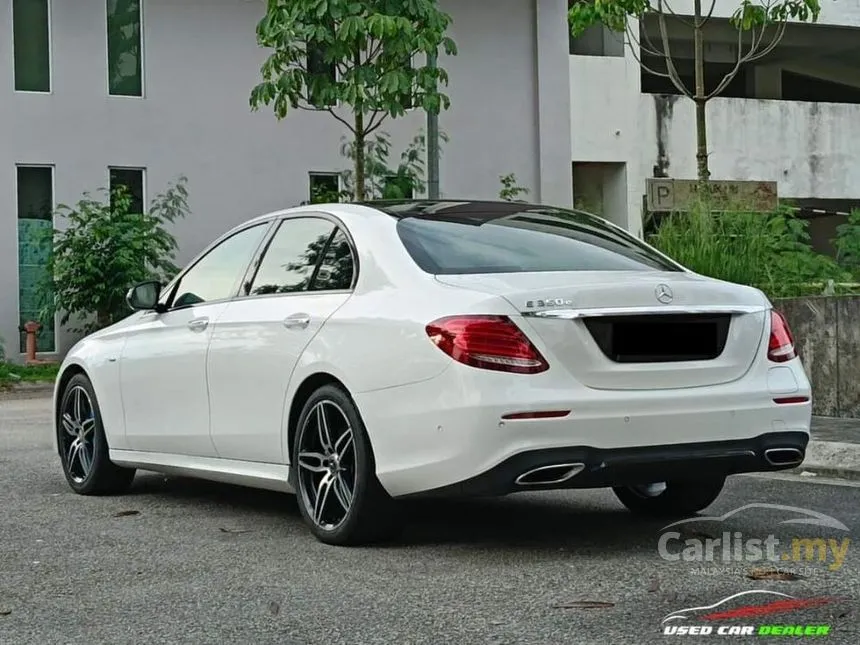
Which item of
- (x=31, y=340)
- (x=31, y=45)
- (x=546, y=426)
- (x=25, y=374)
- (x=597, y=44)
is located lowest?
(x=25, y=374)

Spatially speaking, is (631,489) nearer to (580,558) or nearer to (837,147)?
(580,558)

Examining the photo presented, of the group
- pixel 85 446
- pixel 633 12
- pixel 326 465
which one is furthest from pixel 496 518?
pixel 633 12

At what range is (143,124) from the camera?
23.2 meters

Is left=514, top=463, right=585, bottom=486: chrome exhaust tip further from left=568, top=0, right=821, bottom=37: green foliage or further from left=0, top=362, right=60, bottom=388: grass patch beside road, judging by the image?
left=0, top=362, right=60, bottom=388: grass patch beside road

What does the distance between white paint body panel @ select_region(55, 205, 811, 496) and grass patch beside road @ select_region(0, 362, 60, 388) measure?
45.2 feet

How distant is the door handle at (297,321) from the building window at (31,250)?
16161 millimetres

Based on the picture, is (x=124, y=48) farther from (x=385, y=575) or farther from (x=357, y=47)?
(x=385, y=575)

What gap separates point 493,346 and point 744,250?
7.18 metres

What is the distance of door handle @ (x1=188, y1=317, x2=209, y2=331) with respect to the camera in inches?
289

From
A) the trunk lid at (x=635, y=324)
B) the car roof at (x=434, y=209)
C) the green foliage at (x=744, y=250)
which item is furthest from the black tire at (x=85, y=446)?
the green foliage at (x=744, y=250)

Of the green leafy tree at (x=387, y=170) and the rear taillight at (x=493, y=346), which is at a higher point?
the green leafy tree at (x=387, y=170)

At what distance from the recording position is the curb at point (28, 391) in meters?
19.3

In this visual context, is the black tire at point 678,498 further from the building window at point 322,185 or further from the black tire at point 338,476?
the building window at point 322,185

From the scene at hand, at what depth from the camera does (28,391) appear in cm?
1992
